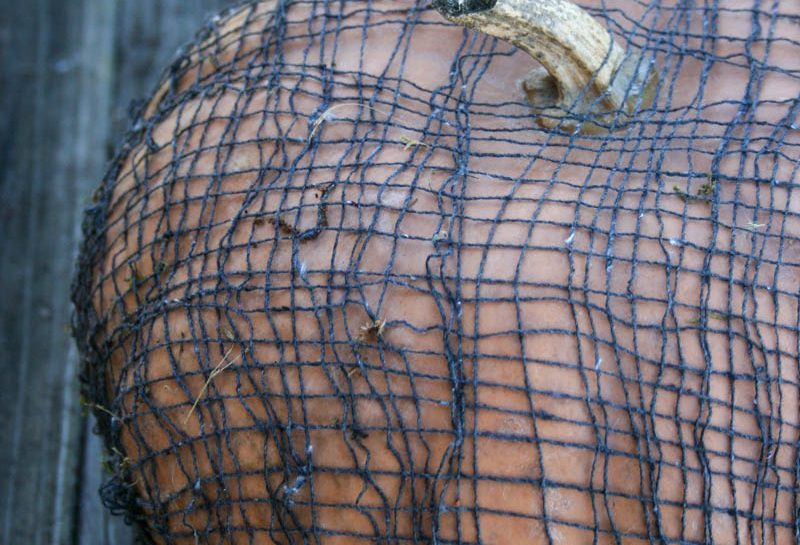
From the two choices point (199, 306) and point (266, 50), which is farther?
point (266, 50)

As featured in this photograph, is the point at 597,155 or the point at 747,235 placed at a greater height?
the point at 597,155

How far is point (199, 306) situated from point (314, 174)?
0.77ft

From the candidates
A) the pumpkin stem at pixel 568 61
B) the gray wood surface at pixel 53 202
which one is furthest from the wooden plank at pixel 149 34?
the pumpkin stem at pixel 568 61

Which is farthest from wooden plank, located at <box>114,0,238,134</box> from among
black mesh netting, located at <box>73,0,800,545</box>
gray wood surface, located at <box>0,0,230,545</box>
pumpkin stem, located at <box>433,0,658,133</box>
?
pumpkin stem, located at <box>433,0,658,133</box>

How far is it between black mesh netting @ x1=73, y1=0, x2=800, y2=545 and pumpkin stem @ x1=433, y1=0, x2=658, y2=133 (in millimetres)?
25

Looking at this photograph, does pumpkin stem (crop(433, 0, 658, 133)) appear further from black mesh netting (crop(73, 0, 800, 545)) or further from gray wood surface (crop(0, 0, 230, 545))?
gray wood surface (crop(0, 0, 230, 545))

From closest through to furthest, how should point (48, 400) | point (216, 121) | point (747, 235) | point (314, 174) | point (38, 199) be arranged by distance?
point (747, 235)
point (314, 174)
point (216, 121)
point (48, 400)
point (38, 199)

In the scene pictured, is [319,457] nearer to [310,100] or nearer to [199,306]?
[199,306]

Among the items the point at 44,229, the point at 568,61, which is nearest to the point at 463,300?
the point at 568,61

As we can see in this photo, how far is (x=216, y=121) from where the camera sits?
1442mm

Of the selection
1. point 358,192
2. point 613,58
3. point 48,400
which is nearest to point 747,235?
point 613,58

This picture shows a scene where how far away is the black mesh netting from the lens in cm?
113

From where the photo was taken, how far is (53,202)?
7.95 ft

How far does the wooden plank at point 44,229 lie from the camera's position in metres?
2.05
